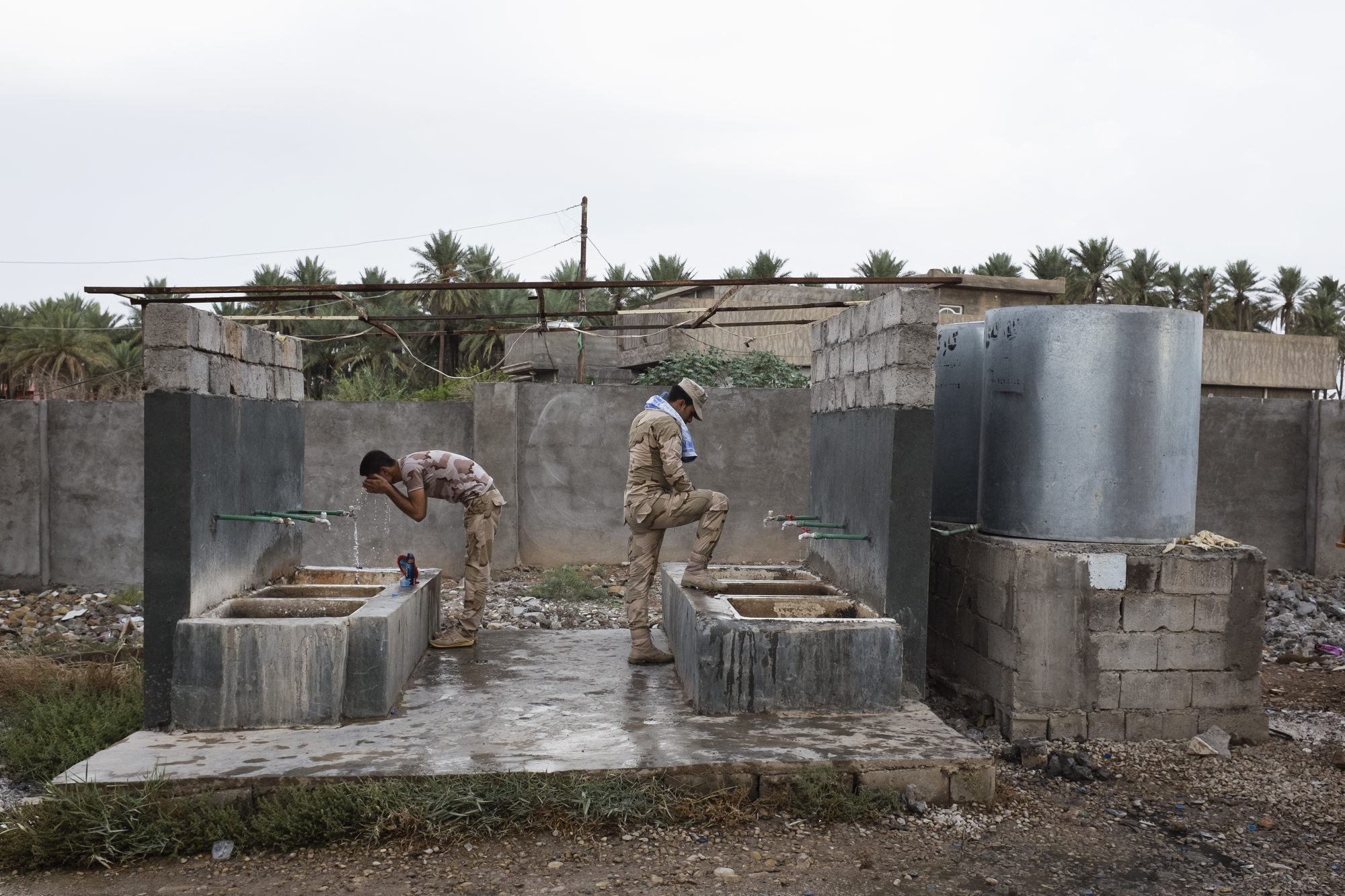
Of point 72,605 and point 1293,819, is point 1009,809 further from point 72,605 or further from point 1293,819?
point 72,605

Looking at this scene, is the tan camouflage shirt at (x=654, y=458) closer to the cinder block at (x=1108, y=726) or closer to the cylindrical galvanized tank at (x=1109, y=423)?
the cylindrical galvanized tank at (x=1109, y=423)

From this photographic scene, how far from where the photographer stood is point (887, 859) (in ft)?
13.1

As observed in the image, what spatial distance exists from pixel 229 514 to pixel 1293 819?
541 cm

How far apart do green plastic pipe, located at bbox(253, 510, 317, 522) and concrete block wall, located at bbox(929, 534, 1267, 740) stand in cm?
395

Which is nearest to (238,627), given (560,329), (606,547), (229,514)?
(229,514)

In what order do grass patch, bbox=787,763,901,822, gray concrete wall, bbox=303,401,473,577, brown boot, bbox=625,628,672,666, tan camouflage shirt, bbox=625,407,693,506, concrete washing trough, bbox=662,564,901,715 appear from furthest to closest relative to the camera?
gray concrete wall, bbox=303,401,473,577 → brown boot, bbox=625,628,672,666 → tan camouflage shirt, bbox=625,407,693,506 → concrete washing trough, bbox=662,564,901,715 → grass patch, bbox=787,763,901,822

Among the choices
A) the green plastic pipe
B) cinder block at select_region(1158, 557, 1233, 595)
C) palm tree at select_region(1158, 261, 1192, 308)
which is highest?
palm tree at select_region(1158, 261, 1192, 308)

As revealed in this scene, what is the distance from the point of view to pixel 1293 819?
4562 millimetres

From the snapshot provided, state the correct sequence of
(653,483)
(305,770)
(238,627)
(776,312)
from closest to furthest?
(305,770)
(238,627)
(653,483)
(776,312)

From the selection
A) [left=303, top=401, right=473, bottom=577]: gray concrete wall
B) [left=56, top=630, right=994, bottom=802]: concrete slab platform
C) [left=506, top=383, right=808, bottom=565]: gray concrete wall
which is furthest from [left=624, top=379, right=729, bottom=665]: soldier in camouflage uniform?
[left=303, top=401, right=473, bottom=577]: gray concrete wall

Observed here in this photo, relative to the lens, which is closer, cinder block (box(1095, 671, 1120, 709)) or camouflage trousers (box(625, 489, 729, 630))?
cinder block (box(1095, 671, 1120, 709))

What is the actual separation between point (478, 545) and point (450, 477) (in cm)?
48

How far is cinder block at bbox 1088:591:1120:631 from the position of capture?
5.43 metres

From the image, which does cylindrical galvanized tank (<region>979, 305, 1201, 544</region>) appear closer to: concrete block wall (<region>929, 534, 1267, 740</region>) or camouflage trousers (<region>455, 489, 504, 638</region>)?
concrete block wall (<region>929, 534, 1267, 740</region>)
